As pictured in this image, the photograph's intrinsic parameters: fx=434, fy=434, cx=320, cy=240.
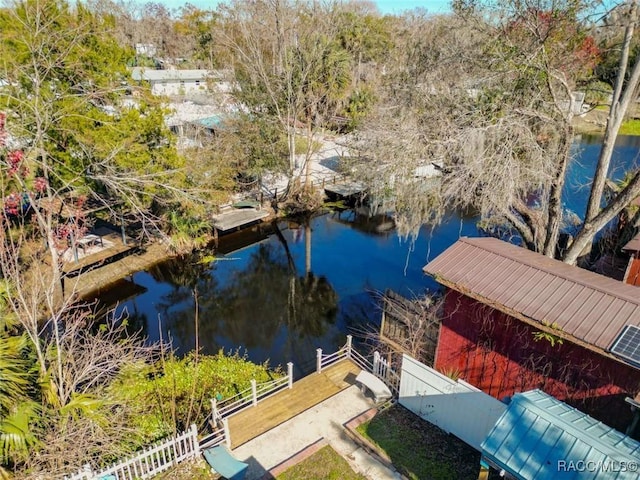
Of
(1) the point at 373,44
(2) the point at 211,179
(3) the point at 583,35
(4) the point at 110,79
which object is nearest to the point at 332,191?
(2) the point at 211,179

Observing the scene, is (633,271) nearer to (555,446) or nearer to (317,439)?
(555,446)

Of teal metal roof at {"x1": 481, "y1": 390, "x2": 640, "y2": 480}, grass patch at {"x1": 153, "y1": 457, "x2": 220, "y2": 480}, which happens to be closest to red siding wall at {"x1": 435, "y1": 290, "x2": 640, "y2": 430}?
teal metal roof at {"x1": 481, "y1": 390, "x2": 640, "y2": 480}

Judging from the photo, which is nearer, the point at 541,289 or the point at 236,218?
the point at 541,289

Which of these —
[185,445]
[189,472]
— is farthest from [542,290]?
[189,472]

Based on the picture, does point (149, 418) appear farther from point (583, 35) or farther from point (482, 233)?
point (482, 233)

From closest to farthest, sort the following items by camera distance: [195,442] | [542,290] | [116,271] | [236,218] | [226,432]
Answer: [195,442]
[542,290]
[226,432]
[116,271]
[236,218]
